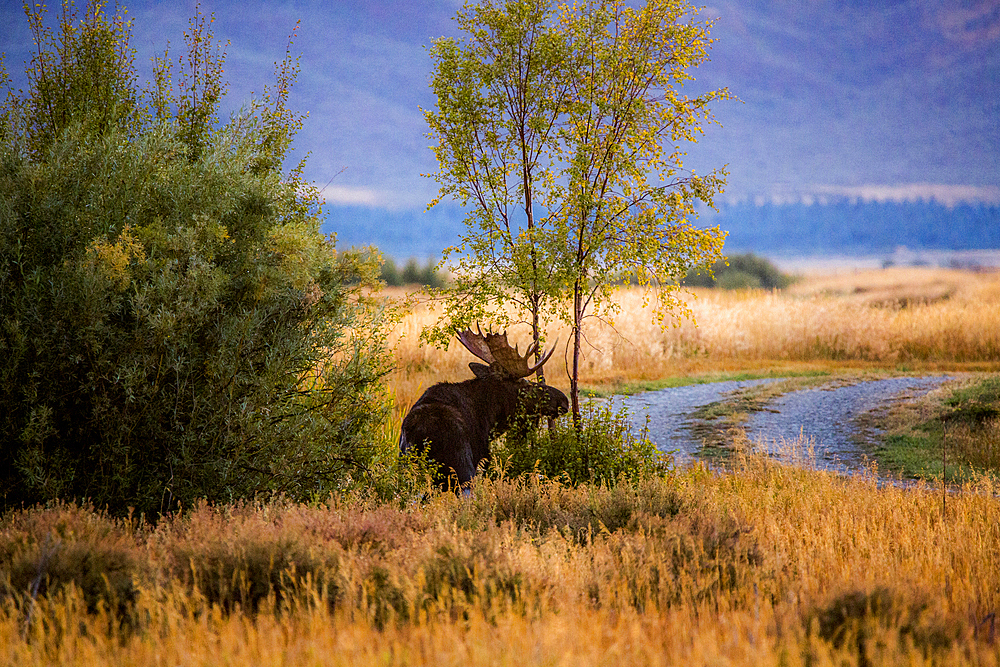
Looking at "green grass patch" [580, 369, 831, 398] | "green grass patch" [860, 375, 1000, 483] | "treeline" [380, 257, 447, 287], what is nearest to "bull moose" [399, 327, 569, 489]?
"green grass patch" [860, 375, 1000, 483]

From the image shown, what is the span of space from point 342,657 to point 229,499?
2.74 metres

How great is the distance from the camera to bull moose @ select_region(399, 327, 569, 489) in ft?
19.3

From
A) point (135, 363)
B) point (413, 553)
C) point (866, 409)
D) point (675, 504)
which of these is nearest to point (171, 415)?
point (135, 363)

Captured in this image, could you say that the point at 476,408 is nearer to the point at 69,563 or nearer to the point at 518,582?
the point at 518,582

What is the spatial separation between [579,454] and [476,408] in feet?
3.25

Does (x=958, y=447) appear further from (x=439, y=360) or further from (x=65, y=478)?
(x=65, y=478)

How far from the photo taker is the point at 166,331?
4.54 m

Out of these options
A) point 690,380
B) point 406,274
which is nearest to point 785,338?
point 690,380

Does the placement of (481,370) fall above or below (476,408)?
above

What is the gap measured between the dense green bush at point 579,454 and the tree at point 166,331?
139 cm

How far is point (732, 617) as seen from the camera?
3.05m

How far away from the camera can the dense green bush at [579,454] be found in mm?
6344

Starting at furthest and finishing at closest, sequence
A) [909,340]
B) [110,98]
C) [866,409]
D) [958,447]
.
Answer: [909,340] → [866,409] → [958,447] → [110,98]

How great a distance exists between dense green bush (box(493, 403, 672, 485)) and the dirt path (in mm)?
1967
